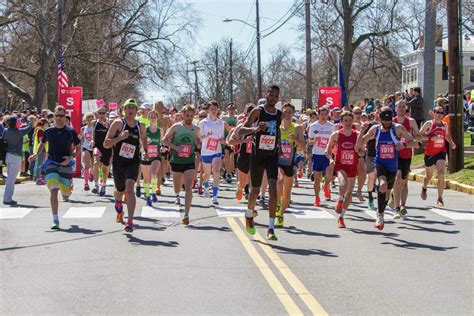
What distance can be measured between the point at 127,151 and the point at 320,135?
541 cm

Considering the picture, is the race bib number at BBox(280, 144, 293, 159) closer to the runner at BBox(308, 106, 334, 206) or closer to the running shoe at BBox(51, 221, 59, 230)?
the runner at BBox(308, 106, 334, 206)

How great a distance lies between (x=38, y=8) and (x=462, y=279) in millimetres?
31960

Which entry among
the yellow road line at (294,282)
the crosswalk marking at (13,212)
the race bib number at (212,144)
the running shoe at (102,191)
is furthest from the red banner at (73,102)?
the yellow road line at (294,282)

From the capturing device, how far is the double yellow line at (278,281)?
705cm

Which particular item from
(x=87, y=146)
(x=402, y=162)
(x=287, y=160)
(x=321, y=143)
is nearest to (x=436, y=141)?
(x=402, y=162)

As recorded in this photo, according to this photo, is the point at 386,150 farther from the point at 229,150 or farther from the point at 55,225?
the point at 229,150

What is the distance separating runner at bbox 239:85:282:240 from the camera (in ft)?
34.9

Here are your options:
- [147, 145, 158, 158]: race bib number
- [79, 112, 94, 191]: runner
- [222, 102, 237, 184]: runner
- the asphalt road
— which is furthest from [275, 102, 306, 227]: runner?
[222, 102, 237, 184]: runner

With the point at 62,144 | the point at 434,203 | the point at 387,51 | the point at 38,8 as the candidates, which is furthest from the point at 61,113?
the point at 387,51

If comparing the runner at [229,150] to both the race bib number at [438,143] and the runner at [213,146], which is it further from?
the race bib number at [438,143]

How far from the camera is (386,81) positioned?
8306cm

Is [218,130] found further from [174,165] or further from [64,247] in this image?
[64,247]

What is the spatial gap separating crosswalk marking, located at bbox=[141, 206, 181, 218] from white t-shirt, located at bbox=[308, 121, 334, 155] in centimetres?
305

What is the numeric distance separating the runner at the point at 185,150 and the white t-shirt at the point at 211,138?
219cm
